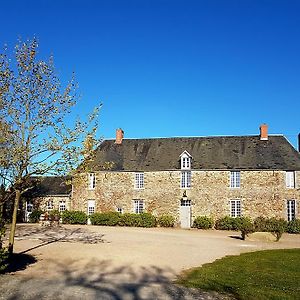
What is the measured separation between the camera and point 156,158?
1380 inches

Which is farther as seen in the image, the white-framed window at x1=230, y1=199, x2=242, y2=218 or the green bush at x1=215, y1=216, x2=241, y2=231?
the white-framed window at x1=230, y1=199, x2=242, y2=218

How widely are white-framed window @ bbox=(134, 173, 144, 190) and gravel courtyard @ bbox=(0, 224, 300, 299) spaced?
12.5m

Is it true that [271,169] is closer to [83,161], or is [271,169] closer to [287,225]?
[287,225]

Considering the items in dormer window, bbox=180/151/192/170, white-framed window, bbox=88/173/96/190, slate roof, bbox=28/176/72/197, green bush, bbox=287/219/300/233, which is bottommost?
green bush, bbox=287/219/300/233

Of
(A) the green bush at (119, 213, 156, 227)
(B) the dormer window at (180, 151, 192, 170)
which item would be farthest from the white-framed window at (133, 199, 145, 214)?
(B) the dormer window at (180, 151, 192, 170)

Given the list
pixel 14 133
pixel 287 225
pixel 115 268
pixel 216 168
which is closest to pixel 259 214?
pixel 287 225

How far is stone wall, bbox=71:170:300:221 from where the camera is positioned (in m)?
31.7

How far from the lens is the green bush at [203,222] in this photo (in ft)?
104

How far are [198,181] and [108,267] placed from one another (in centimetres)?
2096

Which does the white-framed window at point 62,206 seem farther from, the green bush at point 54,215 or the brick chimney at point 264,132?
the brick chimney at point 264,132

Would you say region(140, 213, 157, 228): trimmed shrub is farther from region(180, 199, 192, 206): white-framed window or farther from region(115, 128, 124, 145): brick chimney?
region(115, 128, 124, 145): brick chimney

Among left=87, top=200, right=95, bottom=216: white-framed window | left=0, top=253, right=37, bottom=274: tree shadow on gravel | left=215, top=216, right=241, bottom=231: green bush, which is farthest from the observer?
left=87, top=200, right=95, bottom=216: white-framed window

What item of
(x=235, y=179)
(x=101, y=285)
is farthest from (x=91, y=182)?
(x=101, y=285)

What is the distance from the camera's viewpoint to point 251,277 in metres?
11.7
